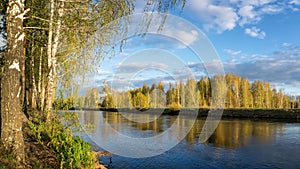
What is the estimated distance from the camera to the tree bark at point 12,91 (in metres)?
6.11

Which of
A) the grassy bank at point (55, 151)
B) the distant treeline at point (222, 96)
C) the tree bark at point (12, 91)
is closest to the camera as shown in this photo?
the tree bark at point (12, 91)

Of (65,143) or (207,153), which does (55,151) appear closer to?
(65,143)

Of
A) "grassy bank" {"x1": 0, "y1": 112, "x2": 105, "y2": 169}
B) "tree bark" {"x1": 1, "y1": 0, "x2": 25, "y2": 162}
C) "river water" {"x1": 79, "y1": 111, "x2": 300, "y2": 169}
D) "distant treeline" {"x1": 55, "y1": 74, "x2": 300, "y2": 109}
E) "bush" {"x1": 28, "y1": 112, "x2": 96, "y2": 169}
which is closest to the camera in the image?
"tree bark" {"x1": 1, "y1": 0, "x2": 25, "y2": 162}

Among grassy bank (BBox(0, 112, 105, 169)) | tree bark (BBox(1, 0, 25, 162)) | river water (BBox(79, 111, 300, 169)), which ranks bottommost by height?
river water (BBox(79, 111, 300, 169))

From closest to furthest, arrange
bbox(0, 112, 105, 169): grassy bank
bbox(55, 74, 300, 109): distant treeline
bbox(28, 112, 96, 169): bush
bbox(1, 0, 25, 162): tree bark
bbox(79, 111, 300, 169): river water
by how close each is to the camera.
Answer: bbox(1, 0, 25, 162): tree bark
bbox(0, 112, 105, 169): grassy bank
bbox(28, 112, 96, 169): bush
bbox(79, 111, 300, 169): river water
bbox(55, 74, 300, 109): distant treeline

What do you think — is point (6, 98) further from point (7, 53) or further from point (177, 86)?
point (177, 86)

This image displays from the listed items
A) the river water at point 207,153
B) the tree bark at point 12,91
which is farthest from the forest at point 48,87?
the river water at point 207,153

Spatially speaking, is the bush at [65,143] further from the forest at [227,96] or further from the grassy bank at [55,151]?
the forest at [227,96]

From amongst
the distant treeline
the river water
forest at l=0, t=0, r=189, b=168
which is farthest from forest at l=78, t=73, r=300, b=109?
forest at l=0, t=0, r=189, b=168

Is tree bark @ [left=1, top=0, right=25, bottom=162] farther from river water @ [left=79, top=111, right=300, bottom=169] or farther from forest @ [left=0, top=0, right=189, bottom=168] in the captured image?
river water @ [left=79, top=111, right=300, bottom=169]

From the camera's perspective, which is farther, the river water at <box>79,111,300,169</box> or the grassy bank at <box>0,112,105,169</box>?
the river water at <box>79,111,300,169</box>

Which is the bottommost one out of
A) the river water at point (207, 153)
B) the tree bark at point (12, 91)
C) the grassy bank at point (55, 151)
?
the river water at point (207, 153)

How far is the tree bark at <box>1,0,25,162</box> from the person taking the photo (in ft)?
20.1

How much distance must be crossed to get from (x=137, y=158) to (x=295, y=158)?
8.35 m
